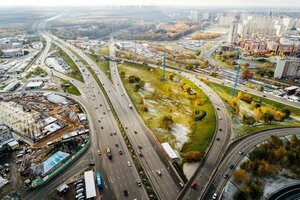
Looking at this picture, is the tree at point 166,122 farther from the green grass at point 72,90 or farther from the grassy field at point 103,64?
the grassy field at point 103,64

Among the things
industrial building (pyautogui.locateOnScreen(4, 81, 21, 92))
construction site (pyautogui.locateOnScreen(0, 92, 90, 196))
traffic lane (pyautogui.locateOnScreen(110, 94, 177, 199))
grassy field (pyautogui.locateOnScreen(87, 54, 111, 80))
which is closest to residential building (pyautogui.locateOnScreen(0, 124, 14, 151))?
construction site (pyautogui.locateOnScreen(0, 92, 90, 196))

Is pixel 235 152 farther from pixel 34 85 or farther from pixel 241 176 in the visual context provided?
pixel 34 85

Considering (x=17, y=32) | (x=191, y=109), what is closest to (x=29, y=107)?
(x=191, y=109)

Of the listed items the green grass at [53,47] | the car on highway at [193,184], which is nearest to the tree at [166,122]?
the car on highway at [193,184]

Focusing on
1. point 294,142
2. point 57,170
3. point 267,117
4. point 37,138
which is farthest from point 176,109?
point 37,138

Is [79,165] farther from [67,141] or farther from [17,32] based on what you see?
[17,32]

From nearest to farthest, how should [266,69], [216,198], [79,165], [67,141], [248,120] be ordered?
[216,198] → [79,165] → [67,141] → [248,120] → [266,69]
